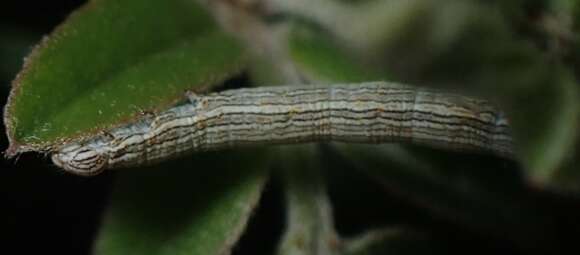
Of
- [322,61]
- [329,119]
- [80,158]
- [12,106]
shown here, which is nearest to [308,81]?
[322,61]

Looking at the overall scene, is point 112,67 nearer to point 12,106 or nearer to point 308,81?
point 12,106

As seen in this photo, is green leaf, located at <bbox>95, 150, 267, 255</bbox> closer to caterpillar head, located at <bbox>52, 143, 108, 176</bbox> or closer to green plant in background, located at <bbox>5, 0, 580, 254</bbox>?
green plant in background, located at <bbox>5, 0, 580, 254</bbox>

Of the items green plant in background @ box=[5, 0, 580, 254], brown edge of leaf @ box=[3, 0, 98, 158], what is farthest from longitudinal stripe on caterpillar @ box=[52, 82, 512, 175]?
brown edge of leaf @ box=[3, 0, 98, 158]

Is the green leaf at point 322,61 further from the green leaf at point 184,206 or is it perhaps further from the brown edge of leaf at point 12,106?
the brown edge of leaf at point 12,106

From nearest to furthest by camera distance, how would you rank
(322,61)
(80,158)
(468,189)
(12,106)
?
(12,106), (80,158), (322,61), (468,189)

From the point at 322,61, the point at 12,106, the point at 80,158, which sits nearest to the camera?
the point at 12,106

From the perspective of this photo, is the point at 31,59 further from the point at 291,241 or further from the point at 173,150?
the point at 291,241

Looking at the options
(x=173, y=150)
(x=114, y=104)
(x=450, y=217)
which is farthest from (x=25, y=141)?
(x=450, y=217)

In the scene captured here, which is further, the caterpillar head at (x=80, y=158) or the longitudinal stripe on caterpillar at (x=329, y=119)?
the longitudinal stripe on caterpillar at (x=329, y=119)

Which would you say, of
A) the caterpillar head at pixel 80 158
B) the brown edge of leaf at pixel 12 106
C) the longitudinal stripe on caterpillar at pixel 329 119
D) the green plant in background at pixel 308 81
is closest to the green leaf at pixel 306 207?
the green plant in background at pixel 308 81
